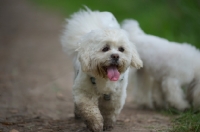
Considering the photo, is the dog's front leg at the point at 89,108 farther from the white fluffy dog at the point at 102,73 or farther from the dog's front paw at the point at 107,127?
the dog's front paw at the point at 107,127

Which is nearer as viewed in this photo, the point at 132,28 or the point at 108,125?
the point at 108,125

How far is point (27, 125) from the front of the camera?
18.4 ft

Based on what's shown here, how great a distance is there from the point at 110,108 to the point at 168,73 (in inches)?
67.9

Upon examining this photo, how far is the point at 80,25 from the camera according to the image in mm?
6156

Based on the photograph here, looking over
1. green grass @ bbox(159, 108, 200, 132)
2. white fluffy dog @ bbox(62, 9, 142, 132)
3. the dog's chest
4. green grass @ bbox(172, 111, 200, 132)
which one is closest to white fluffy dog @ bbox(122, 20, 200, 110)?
green grass @ bbox(159, 108, 200, 132)

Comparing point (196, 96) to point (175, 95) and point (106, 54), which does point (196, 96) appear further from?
point (106, 54)

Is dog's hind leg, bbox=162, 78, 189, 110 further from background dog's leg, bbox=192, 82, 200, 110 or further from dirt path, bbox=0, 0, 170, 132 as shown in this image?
dirt path, bbox=0, 0, 170, 132

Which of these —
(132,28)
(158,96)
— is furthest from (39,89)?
(158,96)

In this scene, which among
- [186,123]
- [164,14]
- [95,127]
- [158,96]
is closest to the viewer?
[95,127]

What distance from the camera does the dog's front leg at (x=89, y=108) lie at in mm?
5234

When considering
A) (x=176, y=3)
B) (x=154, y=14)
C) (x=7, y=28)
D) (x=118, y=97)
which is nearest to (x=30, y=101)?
(x=118, y=97)

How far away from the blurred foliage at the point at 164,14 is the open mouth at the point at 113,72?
12.3ft

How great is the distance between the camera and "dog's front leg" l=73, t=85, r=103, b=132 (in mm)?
5234

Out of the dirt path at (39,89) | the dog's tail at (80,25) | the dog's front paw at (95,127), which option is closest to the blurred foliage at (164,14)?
the dirt path at (39,89)
